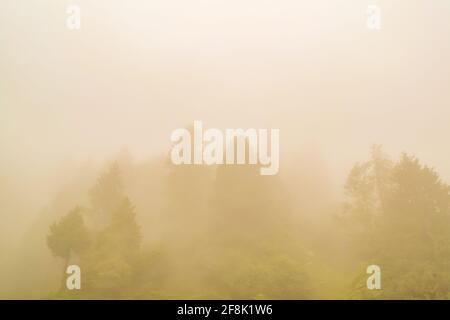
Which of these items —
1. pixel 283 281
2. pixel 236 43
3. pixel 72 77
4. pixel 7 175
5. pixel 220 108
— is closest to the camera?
pixel 283 281

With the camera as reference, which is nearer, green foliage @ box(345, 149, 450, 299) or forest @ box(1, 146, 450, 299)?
green foliage @ box(345, 149, 450, 299)

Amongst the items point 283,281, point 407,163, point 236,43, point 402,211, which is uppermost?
point 236,43

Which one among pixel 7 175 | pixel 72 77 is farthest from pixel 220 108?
pixel 7 175

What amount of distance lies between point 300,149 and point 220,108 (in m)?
7.83

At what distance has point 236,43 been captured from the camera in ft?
111

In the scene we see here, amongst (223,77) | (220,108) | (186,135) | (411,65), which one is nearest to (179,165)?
(186,135)

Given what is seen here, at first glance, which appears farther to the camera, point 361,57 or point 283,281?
point 361,57

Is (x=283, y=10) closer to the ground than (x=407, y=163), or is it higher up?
higher up

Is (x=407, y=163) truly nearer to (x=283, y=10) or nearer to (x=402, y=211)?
(x=402, y=211)

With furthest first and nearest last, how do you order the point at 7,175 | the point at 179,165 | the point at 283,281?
the point at 7,175 < the point at 179,165 < the point at 283,281

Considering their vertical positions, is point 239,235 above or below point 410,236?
above

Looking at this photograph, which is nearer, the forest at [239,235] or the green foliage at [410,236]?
the green foliage at [410,236]

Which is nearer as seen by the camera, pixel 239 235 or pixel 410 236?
pixel 410 236

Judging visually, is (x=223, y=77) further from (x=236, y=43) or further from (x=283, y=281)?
(x=283, y=281)
